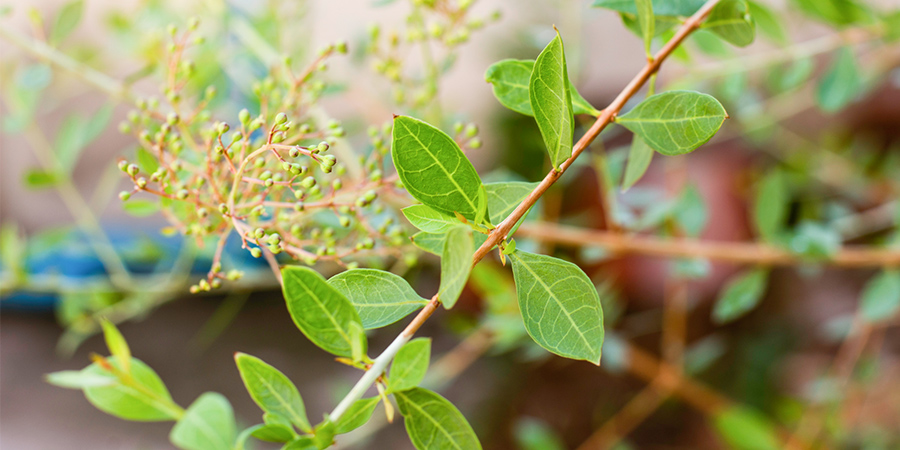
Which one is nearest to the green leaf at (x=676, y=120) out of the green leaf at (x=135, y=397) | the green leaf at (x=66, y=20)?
the green leaf at (x=135, y=397)

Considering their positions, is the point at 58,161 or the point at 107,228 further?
the point at 107,228

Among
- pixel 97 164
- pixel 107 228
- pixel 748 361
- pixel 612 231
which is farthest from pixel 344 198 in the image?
pixel 97 164

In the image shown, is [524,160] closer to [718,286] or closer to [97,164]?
[718,286]

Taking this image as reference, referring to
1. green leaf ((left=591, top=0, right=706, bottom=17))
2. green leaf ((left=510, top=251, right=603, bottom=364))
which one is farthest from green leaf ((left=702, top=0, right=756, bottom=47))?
green leaf ((left=510, top=251, right=603, bottom=364))

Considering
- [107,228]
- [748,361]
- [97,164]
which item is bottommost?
[748,361]

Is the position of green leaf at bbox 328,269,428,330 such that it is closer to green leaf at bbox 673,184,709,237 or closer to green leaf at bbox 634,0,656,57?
green leaf at bbox 634,0,656,57

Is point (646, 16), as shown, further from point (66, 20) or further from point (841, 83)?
point (66, 20)

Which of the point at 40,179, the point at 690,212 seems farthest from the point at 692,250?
the point at 40,179
